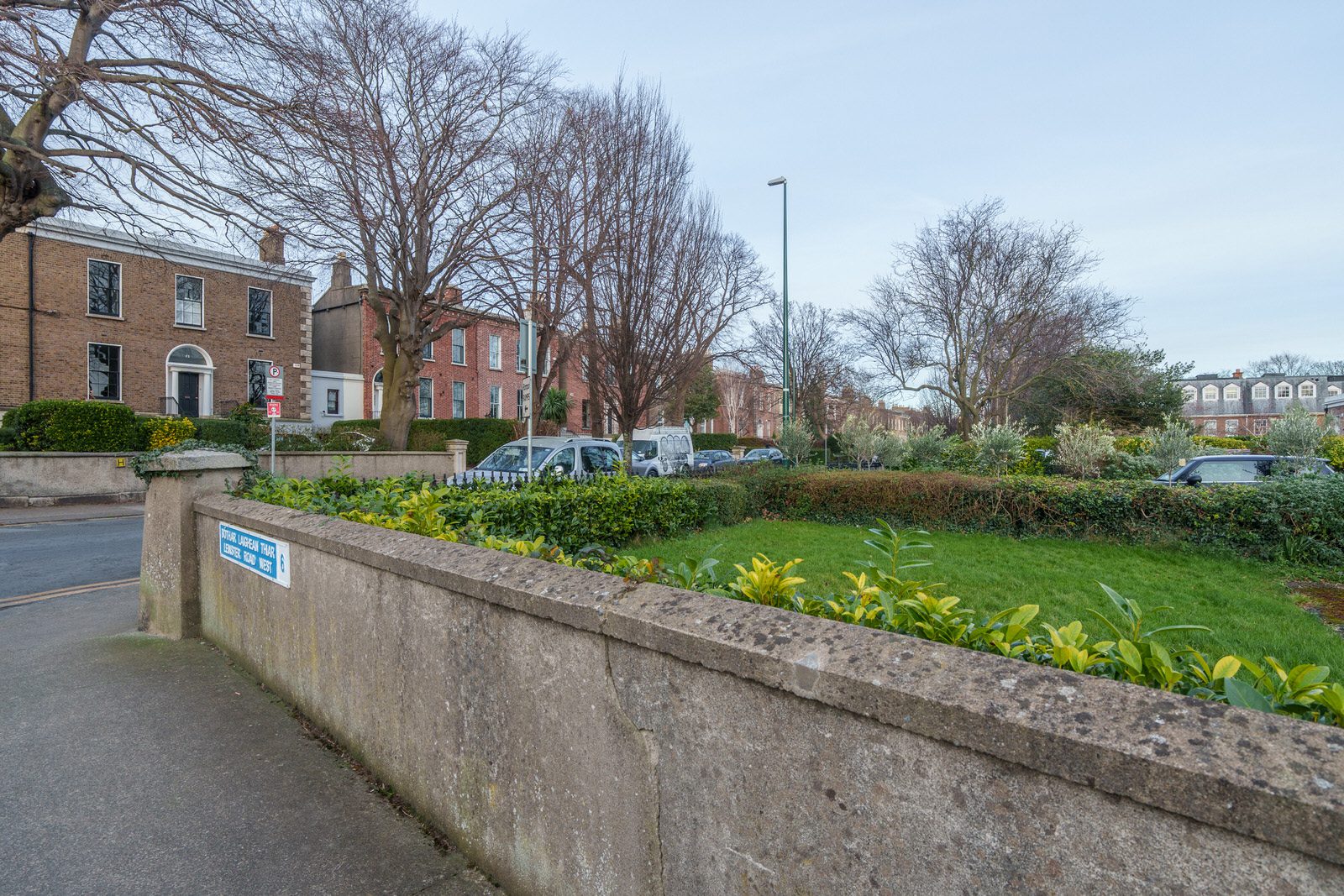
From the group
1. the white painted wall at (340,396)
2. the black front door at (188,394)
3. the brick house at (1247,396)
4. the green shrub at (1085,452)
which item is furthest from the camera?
the brick house at (1247,396)

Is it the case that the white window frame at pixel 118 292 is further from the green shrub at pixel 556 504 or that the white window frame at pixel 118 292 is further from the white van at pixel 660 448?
the green shrub at pixel 556 504

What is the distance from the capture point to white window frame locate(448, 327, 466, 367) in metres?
40.5

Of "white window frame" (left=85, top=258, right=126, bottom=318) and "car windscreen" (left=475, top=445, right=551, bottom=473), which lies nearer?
"car windscreen" (left=475, top=445, right=551, bottom=473)

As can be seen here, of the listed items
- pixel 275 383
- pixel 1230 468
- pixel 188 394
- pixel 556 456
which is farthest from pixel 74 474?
pixel 1230 468

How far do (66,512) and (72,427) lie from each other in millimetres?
4196

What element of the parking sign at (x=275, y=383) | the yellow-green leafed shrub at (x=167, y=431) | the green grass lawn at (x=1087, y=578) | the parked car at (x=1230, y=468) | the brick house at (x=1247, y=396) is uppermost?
the brick house at (x=1247, y=396)

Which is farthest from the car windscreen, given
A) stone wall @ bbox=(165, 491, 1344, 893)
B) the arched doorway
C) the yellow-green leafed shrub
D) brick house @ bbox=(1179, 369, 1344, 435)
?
brick house @ bbox=(1179, 369, 1344, 435)

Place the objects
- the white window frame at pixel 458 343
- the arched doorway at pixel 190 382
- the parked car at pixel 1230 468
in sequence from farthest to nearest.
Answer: the white window frame at pixel 458 343, the arched doorway at pixel 190 382, the parked car at pixel 1230 468

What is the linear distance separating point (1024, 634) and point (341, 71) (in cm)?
1092

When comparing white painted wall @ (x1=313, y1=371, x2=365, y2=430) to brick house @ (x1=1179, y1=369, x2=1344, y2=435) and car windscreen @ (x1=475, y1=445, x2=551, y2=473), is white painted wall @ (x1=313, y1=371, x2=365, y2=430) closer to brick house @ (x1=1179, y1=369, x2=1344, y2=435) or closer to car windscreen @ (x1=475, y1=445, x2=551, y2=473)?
car windscreen @ (x1=475, y1=445, x2=551, y2=473)

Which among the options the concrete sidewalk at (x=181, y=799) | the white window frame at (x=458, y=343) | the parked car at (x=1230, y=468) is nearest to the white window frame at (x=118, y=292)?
the white window frame at (x=458, y=343)

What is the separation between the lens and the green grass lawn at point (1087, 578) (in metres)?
5.25

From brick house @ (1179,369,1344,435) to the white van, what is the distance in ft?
249

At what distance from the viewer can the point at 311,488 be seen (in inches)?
225
